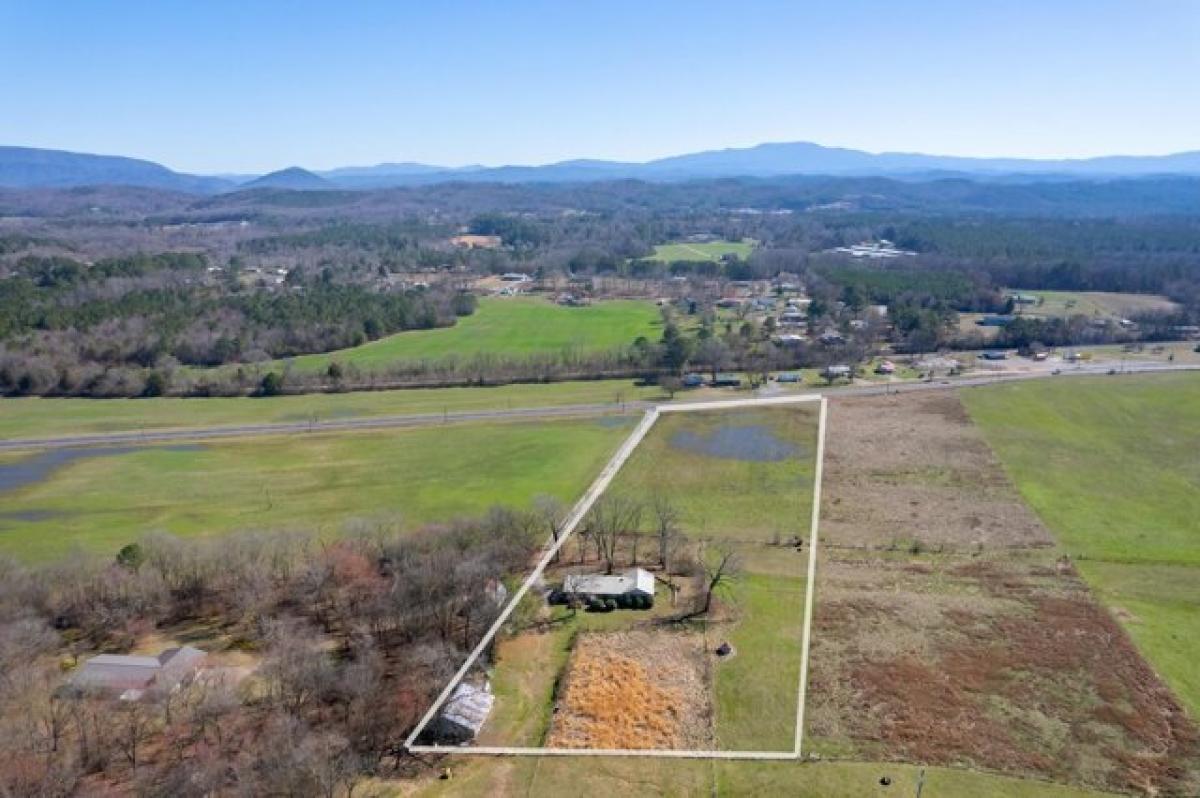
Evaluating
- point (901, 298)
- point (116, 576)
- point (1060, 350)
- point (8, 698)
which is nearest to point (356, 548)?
point (116, 576)

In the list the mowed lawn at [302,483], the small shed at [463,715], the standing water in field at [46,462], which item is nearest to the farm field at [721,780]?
the small shed at [463,715]

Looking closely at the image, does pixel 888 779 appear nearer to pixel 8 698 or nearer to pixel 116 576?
pixel 8 698

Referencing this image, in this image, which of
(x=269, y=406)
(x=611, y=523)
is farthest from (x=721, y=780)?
(x=269, y=406)

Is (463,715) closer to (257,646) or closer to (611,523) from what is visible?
(257,646)

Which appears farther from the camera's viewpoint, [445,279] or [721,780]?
[445,279]

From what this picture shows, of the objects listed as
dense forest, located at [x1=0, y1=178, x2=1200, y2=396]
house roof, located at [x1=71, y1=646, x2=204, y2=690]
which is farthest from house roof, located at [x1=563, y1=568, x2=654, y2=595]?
dense forest, located at [x1=0, y1=178, x2=1200, y2=396]

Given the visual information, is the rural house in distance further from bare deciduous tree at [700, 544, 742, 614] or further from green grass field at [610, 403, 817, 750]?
green grass field at [610, 403, 817, 750]
